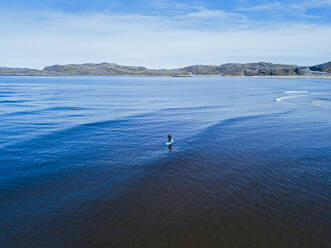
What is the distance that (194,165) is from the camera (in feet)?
66.7

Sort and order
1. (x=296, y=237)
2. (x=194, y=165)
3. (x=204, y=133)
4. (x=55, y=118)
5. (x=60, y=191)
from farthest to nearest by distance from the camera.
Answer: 1. (x=55, y=118)
2. (x=204, y=133)
3. (x=194, y=165)
4. (x=60, y=191)
5. (x=296, y=237)

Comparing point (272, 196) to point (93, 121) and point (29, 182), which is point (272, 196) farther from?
point (93, 121)

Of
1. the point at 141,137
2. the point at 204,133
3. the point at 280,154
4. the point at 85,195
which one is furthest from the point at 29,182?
the point at 280,154

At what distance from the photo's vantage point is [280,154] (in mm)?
22469

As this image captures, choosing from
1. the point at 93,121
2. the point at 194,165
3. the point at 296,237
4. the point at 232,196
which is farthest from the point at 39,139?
the point at 296,237

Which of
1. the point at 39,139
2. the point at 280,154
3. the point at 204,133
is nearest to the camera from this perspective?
the point at 280,154

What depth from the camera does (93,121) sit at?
37.9 meters

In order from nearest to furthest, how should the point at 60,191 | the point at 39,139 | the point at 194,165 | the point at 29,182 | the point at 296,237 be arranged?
1. the point at 296,237
2. the point at 60,191
3. the point at 29,182
4. the point at 194,165
5. the point at 39,139

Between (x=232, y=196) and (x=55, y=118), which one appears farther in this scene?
(x=55, y=118)

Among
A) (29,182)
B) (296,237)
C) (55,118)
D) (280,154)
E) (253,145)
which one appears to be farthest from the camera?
(55,118)

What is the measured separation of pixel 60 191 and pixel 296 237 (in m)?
16.1

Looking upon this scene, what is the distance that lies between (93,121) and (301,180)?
105 feet

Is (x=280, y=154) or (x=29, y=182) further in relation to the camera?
(x=280, y=154)

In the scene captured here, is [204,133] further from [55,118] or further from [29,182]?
[55,118]
